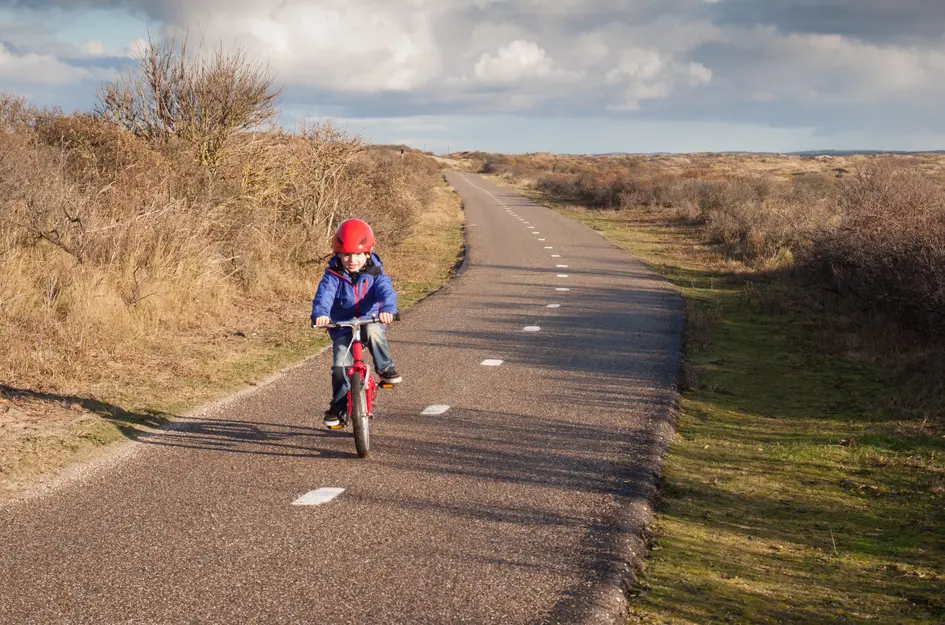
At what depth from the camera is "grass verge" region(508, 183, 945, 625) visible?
4.44 m

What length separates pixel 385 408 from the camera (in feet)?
25.9

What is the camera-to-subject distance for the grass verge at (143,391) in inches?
254

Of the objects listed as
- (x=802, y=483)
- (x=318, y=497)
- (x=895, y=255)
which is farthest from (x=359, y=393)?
(x=895, y=255)

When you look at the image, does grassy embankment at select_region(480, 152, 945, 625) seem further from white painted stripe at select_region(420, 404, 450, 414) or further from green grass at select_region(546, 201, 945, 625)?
white painted stripe at select_region(420, 404, 450, 414)

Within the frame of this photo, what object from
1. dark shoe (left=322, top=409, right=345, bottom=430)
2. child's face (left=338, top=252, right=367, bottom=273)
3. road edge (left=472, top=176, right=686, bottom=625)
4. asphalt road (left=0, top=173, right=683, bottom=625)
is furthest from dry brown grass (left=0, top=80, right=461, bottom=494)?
road edge (left=472, top=176, right=686, bottom=625)

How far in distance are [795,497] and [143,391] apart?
18.6 ft

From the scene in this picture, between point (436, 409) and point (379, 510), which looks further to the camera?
point (436, 409)

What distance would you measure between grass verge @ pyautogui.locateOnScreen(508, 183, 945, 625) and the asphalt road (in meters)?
0.32

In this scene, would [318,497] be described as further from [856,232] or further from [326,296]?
[856,232]

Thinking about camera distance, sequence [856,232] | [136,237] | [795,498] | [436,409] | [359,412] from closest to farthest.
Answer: [795,498] → [359,412] → [436,409] → [136,237] → [856,232]

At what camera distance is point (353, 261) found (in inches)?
259

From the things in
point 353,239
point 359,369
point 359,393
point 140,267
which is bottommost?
point 359,393

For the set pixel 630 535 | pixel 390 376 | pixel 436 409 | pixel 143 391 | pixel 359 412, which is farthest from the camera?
pixel 143 391

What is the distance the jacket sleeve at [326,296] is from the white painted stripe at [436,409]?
1.55 metres
